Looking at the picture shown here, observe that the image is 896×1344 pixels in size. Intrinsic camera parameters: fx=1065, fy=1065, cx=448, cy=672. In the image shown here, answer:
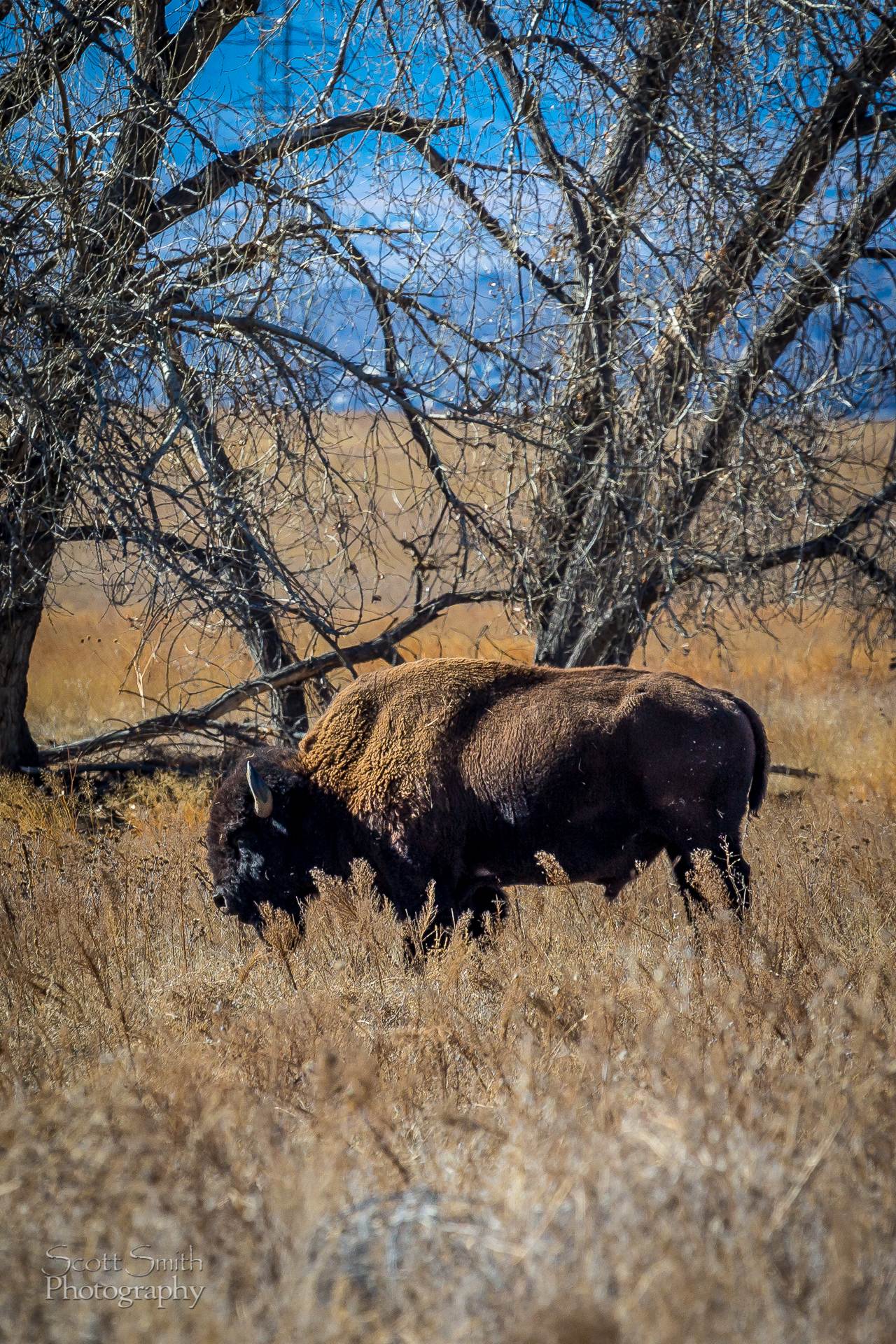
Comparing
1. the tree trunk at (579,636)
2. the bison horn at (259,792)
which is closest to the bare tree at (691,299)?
the tree trunk at (579,636)

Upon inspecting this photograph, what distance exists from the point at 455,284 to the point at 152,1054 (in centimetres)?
535

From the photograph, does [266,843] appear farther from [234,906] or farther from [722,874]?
[722,874]

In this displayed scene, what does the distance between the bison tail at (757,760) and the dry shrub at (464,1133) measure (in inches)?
25.7

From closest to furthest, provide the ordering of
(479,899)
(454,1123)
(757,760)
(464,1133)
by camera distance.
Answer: (454,1123) < (464,1133) < (757,760) < (479,899)

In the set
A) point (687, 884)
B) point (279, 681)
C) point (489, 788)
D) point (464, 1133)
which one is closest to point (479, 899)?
point (489, 788)

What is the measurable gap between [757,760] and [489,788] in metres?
1.48

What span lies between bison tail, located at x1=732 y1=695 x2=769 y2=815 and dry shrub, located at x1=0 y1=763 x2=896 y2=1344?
65 cm

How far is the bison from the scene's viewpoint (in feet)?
18.0

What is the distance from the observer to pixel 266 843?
19.8ft

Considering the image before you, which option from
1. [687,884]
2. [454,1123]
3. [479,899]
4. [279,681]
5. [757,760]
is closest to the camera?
[454,1123]

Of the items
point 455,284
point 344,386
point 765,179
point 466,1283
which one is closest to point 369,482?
point 344,386

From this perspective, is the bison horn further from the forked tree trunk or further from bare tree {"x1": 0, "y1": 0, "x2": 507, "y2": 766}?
the forked tree trunk

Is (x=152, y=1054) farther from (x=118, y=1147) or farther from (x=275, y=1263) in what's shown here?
(x=275, y=1263)

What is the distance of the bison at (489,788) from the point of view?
5.50 metres
